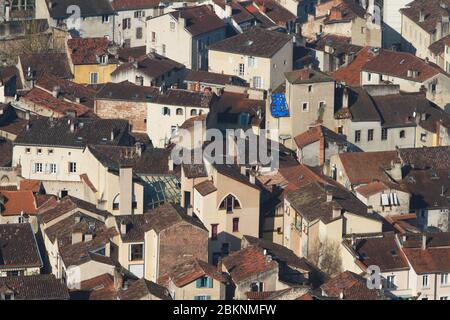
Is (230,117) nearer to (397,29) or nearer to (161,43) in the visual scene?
(161,43)

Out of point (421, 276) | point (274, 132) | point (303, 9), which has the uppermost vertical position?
point (303, 9)

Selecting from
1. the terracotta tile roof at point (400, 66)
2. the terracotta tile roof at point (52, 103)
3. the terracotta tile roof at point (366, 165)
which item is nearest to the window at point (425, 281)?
the terracotta tile roof at point (366, 165)

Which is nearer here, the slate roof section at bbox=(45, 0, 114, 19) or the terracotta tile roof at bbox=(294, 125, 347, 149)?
the terracotta tile roof at bbox=(294, 125, 347, 149)

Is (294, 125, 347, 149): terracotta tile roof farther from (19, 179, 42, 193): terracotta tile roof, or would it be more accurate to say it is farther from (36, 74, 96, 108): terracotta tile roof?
(19, 179, 42, 193): terracotta tile roof

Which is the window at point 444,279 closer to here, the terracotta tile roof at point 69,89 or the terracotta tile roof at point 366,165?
the terracotta tile roof at point 366,165

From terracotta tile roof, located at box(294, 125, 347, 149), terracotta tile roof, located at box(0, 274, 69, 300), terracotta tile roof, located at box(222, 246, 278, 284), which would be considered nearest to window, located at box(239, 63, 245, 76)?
terracotta tile roof, located at box(294, 125, 347, 149)
